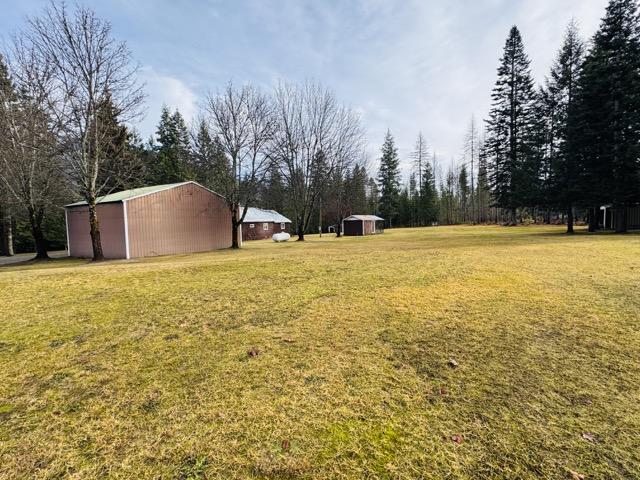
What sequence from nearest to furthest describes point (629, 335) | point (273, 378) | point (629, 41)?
point (273, 378)
point (629, 335)
point (629, 41)

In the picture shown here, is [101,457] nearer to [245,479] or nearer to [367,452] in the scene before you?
[245,479]

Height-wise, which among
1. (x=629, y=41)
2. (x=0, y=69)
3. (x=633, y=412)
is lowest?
(x=633, y=412)

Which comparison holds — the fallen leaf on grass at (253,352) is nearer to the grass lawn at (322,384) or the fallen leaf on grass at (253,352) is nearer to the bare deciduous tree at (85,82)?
the grass lawn at (322,384)

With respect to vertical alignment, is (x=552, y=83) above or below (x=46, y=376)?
above

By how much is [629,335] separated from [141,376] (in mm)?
5448

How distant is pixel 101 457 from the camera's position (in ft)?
6.69

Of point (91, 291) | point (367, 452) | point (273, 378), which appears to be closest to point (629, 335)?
point (367, 452)

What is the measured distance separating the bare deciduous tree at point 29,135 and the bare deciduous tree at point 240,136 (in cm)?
849

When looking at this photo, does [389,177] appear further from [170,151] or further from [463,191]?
[170,151]

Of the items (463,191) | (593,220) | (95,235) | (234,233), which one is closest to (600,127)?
(593,220)

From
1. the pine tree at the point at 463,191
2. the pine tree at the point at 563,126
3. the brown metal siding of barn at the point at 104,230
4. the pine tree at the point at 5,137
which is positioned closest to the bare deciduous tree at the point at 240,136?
the brown metal siding of barn at the point at 104,230

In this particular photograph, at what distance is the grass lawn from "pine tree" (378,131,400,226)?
2098 inches

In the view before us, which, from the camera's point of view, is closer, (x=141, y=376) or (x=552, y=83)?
(x=141, y=376)

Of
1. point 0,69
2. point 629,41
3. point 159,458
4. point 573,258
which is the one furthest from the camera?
point 629,41
